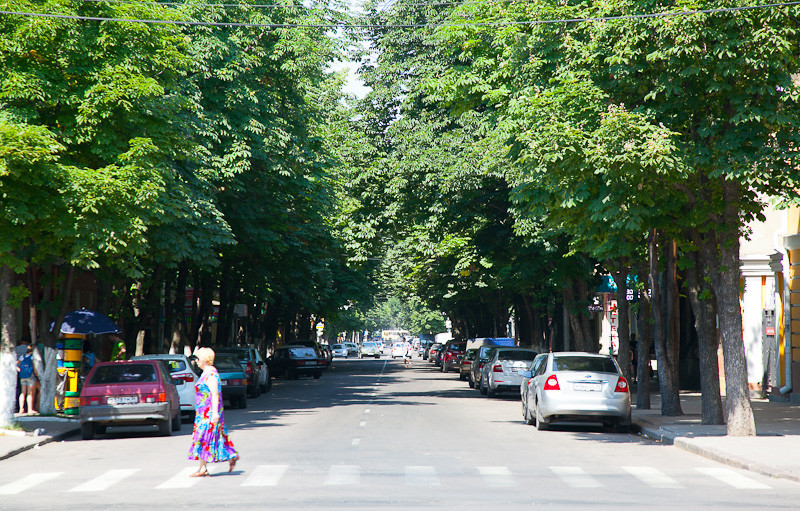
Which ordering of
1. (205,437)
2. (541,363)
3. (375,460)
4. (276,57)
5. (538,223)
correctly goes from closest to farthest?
1. (205,437)
2. (375,460)
3. (541,363)
4. (538,223)
5. (276,57)

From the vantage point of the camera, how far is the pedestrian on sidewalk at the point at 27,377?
74.8ft

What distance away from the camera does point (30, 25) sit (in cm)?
1797

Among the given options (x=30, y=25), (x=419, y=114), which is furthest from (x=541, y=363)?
(x=419, y=114)

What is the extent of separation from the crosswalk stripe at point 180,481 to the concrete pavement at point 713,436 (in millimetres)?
4325

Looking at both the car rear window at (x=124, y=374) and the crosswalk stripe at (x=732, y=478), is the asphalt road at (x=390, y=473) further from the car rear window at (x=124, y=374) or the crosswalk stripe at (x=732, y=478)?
the car rear window at (x=124, y=374)

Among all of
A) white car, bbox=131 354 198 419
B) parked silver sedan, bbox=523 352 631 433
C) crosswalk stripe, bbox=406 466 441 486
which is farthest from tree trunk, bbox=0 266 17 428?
parked silver sedan, bbox=523 352 631 433

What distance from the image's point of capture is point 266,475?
484 inches

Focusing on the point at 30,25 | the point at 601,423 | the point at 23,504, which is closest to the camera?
the point at 23,504

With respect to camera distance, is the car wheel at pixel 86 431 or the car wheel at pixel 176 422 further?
the car wheel at pixel 176 422

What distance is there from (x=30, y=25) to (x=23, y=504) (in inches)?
419

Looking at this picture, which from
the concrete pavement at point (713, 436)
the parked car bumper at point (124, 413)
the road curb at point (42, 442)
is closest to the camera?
the concrete pavement at point (713, 436)

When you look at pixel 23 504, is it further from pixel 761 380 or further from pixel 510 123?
pixel 761 380

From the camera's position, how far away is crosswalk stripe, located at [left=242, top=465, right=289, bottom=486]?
1156cm

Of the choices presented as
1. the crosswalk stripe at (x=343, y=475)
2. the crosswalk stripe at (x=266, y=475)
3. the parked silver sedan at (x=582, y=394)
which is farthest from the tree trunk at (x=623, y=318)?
the crosswalk stripe at (x=266, y=475)
